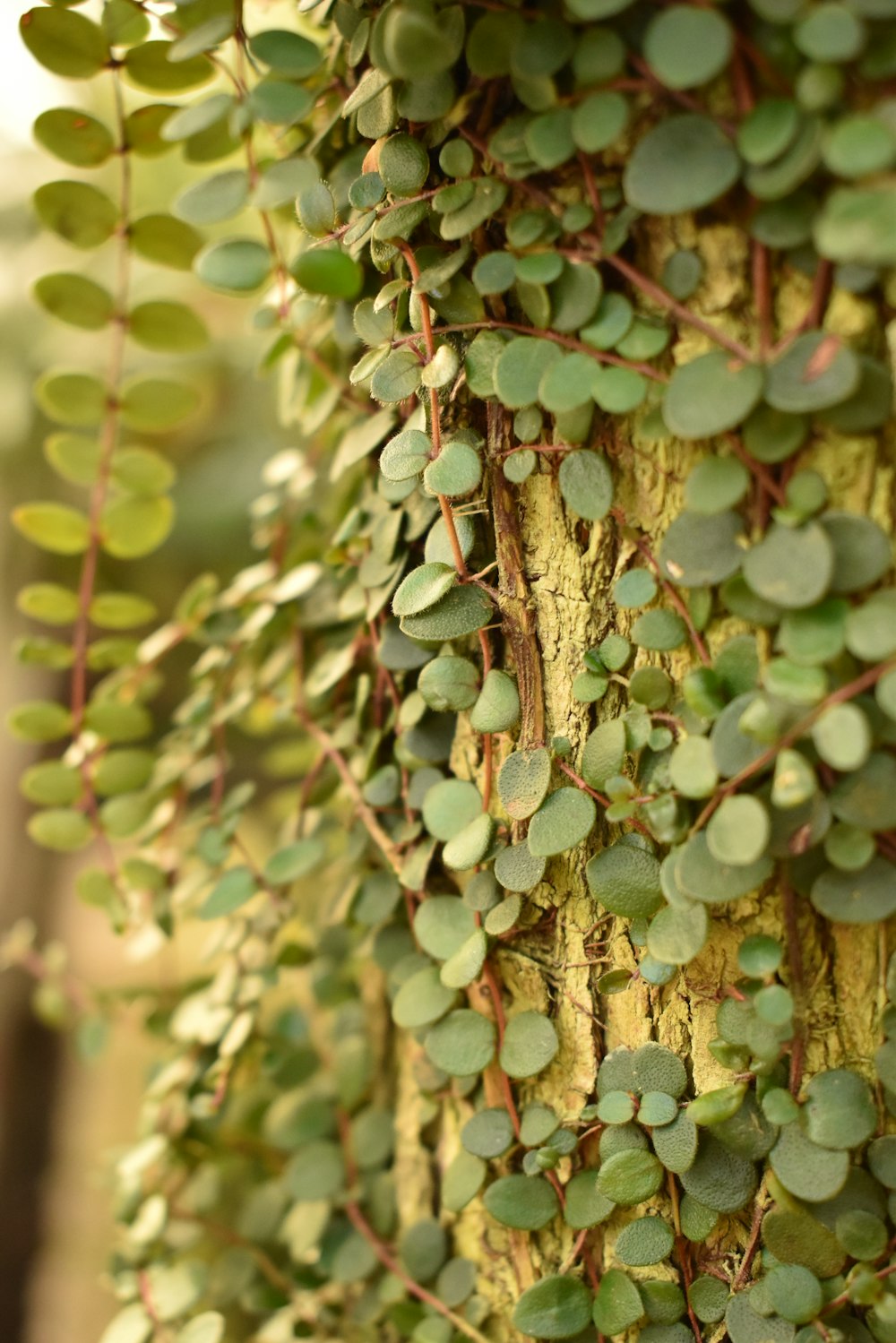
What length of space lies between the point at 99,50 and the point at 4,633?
127cm

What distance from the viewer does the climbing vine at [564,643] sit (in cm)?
46

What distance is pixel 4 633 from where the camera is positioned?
1768 millimetres

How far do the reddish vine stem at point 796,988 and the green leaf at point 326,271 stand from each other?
0.43 m

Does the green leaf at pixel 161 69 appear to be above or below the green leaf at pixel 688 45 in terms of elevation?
above

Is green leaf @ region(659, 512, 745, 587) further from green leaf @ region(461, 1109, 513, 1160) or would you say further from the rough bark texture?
green leaf @ region(461, 1109, 513, 1160)

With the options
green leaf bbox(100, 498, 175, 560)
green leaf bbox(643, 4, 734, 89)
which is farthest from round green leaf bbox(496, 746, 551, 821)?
green leaf bbox(100, 498, 175, 560)

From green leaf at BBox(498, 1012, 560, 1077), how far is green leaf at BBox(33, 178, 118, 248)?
0.69 m

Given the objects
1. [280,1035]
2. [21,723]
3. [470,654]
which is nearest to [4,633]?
[21,723]

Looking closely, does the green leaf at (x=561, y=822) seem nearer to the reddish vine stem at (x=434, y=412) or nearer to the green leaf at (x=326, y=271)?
the reddish vine stem at (x=434, y=412)

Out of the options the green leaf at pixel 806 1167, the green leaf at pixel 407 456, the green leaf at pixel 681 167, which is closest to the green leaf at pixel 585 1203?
the green leaf at pixel 806 1167

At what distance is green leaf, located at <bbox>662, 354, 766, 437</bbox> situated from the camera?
0.45 metres

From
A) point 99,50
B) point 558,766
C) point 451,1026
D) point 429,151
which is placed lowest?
point 451,1026

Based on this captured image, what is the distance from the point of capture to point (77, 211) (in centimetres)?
78

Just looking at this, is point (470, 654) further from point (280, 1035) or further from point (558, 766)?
point (280, 1035)
